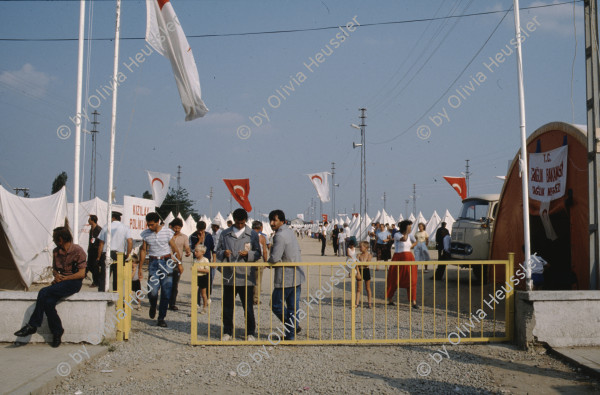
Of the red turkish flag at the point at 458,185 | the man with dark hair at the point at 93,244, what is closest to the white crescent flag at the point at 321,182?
the red turkish flag at the point at 458,185

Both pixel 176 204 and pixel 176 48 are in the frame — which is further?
pixel 176 204

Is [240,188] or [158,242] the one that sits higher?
[240,188]

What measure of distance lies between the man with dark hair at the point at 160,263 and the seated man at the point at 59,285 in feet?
5.50

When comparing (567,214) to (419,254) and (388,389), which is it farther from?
(388,389)

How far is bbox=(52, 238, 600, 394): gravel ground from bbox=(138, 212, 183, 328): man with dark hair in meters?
0.72

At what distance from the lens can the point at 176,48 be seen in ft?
26.7

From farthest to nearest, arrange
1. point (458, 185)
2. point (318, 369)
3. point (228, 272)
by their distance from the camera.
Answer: point (458, 185), point (228, 272), point (318, 369)

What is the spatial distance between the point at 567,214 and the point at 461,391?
6.04 metres

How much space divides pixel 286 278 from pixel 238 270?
0.75 metres

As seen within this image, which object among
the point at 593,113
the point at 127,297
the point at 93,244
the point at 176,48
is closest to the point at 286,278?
the point at 127,297

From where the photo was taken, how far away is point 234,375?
5.95m

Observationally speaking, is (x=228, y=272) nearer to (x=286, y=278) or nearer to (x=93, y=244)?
(x=286, y=278)

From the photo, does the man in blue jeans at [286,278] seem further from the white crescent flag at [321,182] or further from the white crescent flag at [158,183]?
the white crescent flag at [321,182]

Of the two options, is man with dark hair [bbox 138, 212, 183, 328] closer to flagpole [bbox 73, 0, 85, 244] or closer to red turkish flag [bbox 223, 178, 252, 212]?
flagpole [bbox 73, 0, 85, 244]
